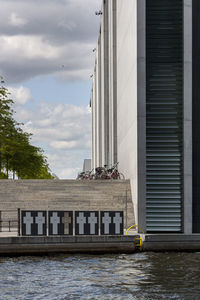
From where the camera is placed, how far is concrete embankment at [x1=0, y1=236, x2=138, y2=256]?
67.4 ft

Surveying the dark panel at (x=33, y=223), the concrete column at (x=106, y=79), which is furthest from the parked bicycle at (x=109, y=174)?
the concrete column at (x=106, y=79)

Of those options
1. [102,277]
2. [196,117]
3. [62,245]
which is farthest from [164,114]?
[102,277]

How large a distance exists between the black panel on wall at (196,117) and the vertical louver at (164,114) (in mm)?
577

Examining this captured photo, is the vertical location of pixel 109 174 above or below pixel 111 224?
above

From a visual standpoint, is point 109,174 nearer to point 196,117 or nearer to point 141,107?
point 141,107

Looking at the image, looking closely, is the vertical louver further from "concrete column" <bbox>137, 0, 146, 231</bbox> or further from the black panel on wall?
the black panel on wall

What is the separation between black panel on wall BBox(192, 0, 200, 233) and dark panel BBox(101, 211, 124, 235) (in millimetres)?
5628

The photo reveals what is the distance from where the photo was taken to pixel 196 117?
86.5ft

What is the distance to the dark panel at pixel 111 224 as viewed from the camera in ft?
70.6

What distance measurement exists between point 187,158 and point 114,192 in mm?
→ 6773

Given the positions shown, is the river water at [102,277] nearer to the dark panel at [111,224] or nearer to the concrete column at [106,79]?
the dark panel at [111,224]

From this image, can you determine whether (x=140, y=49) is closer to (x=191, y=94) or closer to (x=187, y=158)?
(x=191, y=94)

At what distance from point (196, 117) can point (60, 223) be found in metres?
8.58

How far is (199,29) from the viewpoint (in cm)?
2652
